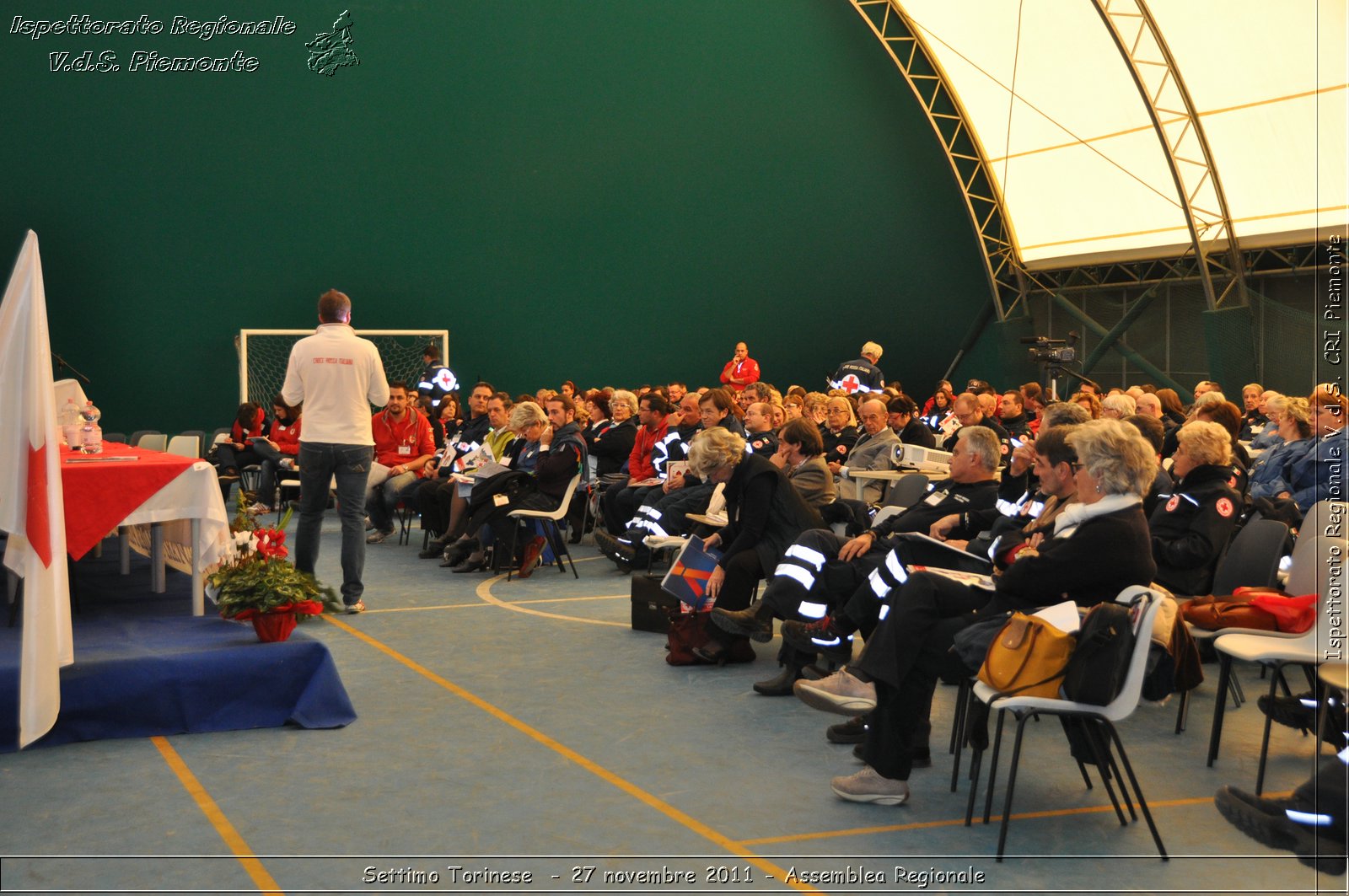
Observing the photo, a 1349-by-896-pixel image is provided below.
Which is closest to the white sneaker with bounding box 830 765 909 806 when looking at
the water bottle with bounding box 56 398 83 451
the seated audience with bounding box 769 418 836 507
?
the seated audience with bounding box 769 418 836 507

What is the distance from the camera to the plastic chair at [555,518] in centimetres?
768

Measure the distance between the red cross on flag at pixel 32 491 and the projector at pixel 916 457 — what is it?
501 cm

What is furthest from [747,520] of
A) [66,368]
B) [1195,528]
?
[66,368]

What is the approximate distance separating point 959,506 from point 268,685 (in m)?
2.81

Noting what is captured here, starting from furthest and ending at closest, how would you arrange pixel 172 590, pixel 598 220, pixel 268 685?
1. pixel 598 220
2. pixel 172 590
3. pixel 268 685

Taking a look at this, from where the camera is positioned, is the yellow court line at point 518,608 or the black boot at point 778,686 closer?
the black boot at point 778,686

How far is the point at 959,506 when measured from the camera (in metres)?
5.12

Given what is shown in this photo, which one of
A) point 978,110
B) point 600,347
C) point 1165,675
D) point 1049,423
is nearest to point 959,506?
point 1049,423

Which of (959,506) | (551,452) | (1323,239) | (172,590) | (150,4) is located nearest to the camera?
(959,506)

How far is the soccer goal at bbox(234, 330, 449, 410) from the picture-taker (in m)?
13.7

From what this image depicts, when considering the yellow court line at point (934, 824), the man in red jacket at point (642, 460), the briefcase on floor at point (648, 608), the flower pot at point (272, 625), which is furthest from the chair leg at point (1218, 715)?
the man in red jacket at point (642, 460)

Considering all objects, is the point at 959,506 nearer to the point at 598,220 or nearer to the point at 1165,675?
the point at 1165,675

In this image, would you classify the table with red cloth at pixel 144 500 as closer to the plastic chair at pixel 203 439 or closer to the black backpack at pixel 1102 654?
the black backpack at pixel 1102 654

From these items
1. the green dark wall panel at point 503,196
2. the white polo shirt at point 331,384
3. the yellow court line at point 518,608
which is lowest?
the yellow court line at point 518,608
